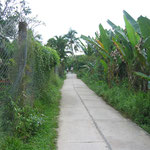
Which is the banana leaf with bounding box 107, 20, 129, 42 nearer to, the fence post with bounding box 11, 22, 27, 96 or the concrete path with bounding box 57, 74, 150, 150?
the concrete path with bounding box 57, 74, 150, 150

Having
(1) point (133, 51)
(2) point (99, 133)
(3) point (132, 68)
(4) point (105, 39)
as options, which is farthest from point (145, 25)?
(2) point (99, 133)

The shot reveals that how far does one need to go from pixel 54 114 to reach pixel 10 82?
114 inches

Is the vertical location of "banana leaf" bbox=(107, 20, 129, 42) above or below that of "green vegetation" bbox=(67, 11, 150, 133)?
above

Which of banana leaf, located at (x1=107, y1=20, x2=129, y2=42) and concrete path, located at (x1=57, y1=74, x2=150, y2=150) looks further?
banana leaf, located at (x1=107, y1=20, x2=129, y2=42)

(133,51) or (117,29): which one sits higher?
(117,29)

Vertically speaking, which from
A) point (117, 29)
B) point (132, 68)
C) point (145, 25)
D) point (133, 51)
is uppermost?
point (117, 29)

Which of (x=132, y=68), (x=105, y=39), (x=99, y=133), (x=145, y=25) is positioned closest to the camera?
(x=99, y=133)

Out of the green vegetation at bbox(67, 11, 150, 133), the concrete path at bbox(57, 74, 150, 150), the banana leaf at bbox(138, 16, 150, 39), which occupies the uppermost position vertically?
the banana leaf at bbox(138, 16, 150, 39)

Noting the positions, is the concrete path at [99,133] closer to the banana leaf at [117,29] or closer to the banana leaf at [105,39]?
the banana leaf at [117,29]

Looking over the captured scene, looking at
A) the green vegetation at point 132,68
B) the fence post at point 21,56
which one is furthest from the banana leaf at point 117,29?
the fence post at point 21,56

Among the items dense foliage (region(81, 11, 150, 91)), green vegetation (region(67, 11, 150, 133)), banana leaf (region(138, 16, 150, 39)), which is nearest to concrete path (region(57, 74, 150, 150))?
green vegetation (region(67, 11, 150, 133))

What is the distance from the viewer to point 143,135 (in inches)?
192

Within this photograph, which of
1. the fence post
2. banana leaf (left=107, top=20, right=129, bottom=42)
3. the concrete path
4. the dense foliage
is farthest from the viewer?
banana leaf (left=107, top=20, right=129, bottom=42)

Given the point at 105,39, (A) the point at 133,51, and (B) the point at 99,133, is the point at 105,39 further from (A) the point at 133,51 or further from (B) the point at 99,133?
(B) the point at 99,133
